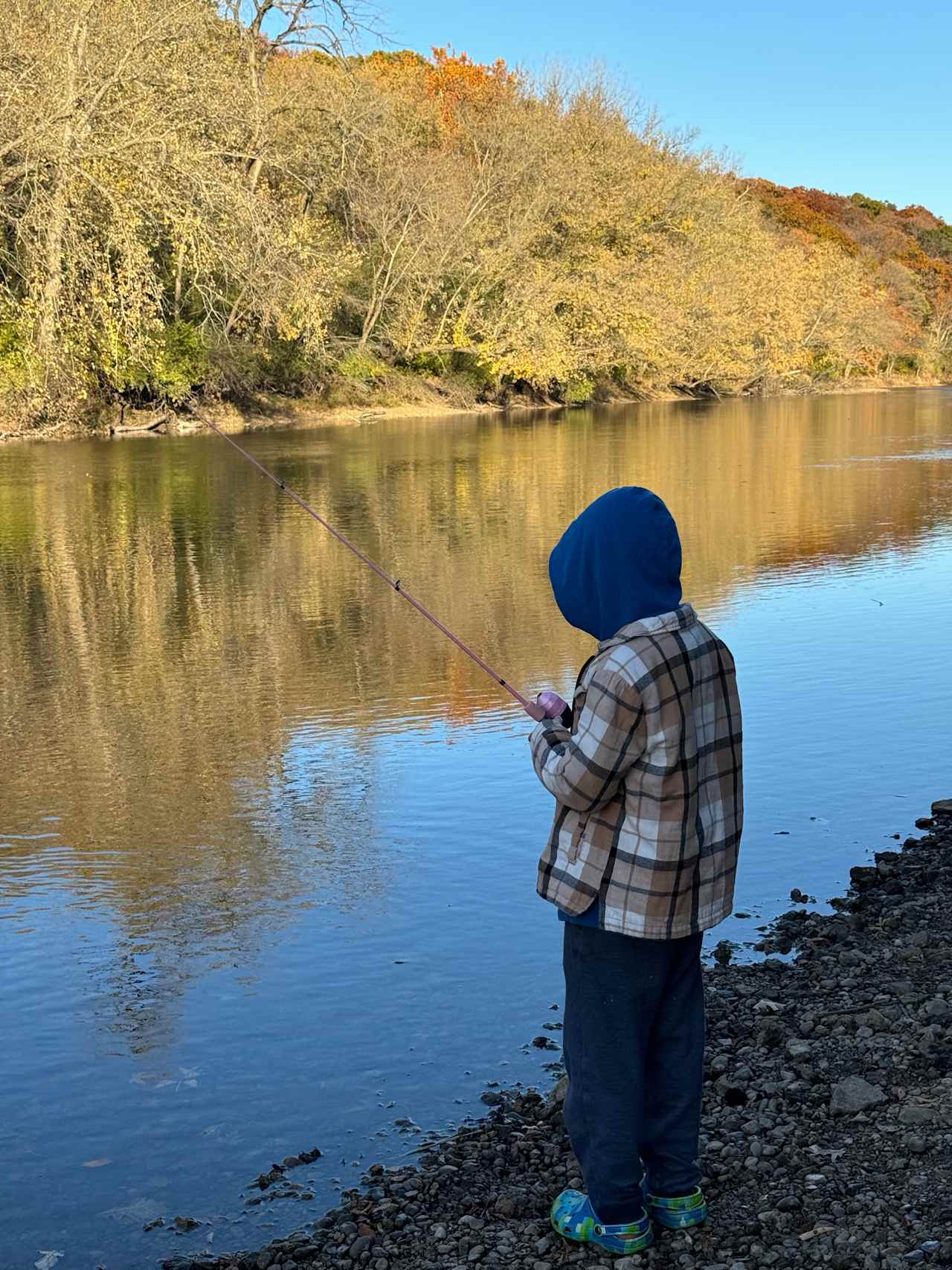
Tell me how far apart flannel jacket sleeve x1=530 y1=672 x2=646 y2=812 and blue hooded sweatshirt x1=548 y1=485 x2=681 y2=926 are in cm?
16

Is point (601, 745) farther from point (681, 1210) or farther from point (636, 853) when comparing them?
point (681, 1210)

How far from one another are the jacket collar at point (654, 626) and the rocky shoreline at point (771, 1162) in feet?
4.09


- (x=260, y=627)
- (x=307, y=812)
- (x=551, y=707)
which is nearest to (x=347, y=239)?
(x=260, y=627)

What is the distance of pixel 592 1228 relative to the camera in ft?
9.71

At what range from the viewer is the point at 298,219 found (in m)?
31.8

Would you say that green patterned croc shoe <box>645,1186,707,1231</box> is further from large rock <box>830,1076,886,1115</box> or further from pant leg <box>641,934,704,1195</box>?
large rock <box>830,1076,886,1115</box>

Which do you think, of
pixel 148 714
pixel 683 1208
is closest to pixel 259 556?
pixel 148 714

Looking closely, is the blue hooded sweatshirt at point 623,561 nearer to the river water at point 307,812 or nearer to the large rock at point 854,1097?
the large rock at point 854,1097

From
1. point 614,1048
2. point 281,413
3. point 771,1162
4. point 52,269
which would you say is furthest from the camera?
point 281,413

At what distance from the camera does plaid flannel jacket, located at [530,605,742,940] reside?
2.76 metres

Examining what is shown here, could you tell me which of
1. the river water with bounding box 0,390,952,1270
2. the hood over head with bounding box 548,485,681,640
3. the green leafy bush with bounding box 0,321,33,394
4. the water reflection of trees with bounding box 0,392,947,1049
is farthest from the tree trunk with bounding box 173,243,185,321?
the hood over head with bounding box 548,485,681,640

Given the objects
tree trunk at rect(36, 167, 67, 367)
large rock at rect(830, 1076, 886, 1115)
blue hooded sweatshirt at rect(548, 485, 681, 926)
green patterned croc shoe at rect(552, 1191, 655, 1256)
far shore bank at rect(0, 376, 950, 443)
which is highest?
tree trunk at rect(36, 167, 67, 367)

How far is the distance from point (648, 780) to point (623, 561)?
17.2 inches

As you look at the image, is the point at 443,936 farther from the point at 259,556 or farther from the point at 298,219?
the point at 298,219
